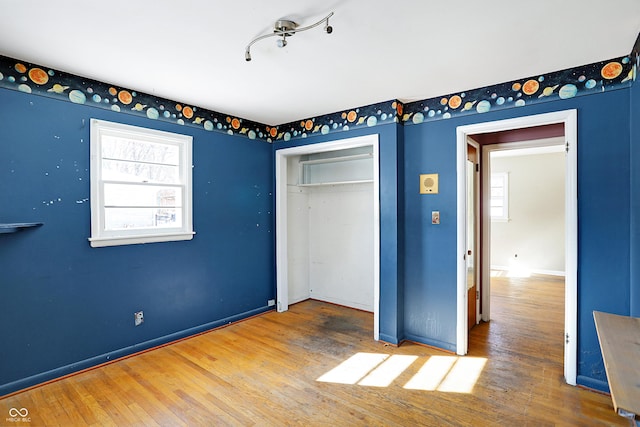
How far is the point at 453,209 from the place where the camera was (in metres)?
3.08

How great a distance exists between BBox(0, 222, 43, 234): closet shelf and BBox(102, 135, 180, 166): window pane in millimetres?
792

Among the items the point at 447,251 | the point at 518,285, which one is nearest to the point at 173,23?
the point at 447,251

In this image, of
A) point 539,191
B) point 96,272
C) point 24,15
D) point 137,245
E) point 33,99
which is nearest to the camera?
point 24,15

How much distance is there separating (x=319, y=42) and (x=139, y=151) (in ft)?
6.92

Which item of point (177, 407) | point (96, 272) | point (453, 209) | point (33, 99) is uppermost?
point (33, 99)

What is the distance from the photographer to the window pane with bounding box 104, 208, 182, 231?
2914 mm

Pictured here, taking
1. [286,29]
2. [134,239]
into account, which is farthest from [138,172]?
[286,29]

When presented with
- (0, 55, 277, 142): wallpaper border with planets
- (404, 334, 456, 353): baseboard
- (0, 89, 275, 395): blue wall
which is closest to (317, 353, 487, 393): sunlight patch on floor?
(404, 334, 456, 353): baseboard

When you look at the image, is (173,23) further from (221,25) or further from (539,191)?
(539,191)

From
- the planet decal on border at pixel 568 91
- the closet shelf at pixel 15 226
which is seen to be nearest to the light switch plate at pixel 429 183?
the planet decal on border at pixel 568 91

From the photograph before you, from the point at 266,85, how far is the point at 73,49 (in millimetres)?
1395

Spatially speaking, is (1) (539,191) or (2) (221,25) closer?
(2) (221,25)

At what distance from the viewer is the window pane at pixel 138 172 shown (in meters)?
2.90

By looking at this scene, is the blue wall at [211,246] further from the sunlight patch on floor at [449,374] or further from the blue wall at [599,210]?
the sunlight patch on floor at [449,374]
